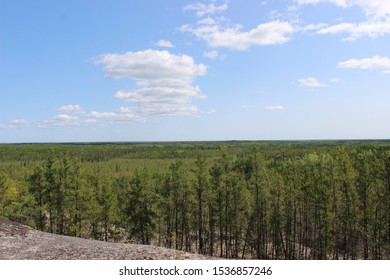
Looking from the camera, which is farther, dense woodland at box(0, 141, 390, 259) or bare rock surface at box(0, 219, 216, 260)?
dense woodland at box(0, 141, 390, 259)

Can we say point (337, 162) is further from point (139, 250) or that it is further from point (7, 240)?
point (7, 240)

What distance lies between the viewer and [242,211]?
4141cm

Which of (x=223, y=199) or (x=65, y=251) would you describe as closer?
(x=65, y=251)

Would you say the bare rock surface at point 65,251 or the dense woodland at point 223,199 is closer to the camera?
the bare rock surface at point 65,251

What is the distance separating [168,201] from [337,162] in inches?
791

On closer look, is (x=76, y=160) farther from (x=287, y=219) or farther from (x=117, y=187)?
(x=117, y=187)

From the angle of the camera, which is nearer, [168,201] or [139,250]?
[139,250]

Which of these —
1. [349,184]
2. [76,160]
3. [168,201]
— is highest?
[76,160]

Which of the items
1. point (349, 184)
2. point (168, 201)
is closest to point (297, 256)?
point (349, 184)

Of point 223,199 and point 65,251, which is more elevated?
point 65,251

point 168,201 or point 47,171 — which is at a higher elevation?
point 47,171

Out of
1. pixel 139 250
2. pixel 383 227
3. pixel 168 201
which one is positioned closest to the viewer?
pixel 139 250

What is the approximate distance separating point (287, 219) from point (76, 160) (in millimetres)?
27363
